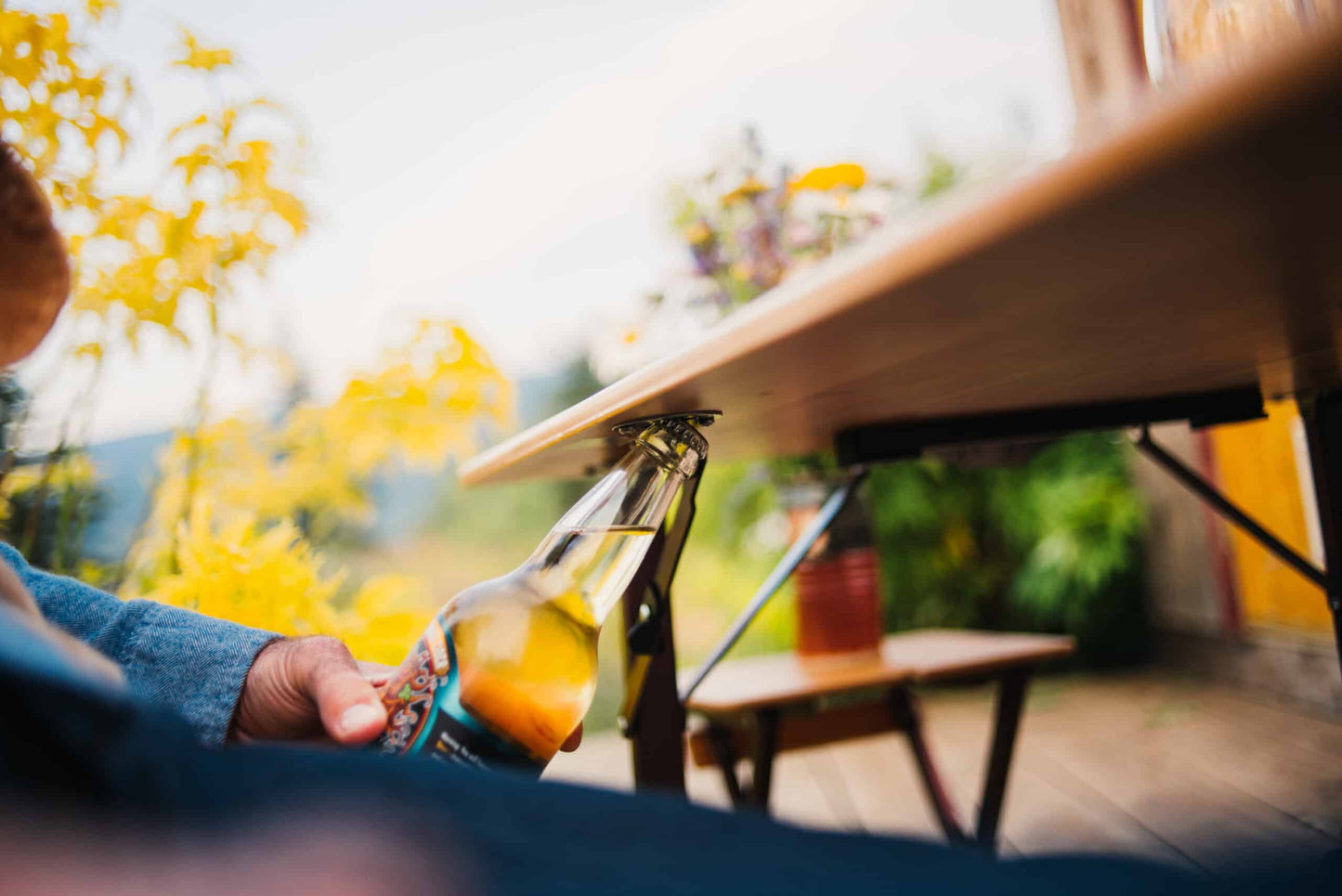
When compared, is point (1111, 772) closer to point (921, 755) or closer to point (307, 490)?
point (921, 755)

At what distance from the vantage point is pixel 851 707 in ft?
6.13

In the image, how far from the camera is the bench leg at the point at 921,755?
1.84 m

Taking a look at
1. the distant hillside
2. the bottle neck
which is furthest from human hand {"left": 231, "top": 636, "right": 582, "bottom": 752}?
the distant hillside

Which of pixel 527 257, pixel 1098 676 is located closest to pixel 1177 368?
pixel 1098 676

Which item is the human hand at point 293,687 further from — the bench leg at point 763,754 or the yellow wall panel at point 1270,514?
the yellow wall panel at point 1270,514

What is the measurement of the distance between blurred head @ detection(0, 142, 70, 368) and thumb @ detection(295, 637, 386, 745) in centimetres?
23

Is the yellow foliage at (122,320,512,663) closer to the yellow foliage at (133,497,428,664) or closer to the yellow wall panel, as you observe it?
the yellow foliage at (133,497,428,664)

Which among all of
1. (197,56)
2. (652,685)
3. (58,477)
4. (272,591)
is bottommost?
(652,685)

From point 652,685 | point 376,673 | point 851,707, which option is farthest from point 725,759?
point 376,673

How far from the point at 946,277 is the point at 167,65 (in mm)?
1742

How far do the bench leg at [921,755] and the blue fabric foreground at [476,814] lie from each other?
1669mm

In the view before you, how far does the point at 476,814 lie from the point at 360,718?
180 millimetres

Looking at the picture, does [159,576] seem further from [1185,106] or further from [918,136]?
[918,136]

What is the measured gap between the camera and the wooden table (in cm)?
24
